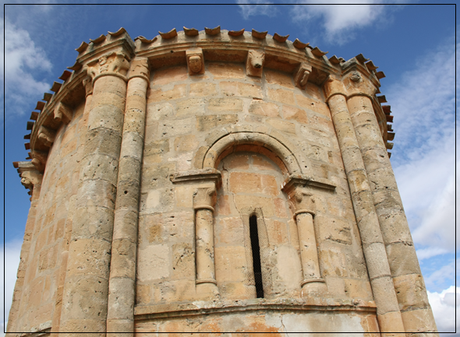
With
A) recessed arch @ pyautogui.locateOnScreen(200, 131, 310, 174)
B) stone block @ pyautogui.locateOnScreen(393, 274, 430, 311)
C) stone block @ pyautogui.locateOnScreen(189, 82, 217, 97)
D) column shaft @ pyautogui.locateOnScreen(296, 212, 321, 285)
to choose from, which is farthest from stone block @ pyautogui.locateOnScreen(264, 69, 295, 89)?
stone block @ pyautogui.locateOnScreen(393, 274, 430, 311)

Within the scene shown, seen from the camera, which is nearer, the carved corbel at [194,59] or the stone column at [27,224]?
the carved corbel at [194,59]

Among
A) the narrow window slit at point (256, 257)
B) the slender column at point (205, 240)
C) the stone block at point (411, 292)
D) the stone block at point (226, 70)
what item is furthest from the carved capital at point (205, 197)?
the stone block at point (411, 292)

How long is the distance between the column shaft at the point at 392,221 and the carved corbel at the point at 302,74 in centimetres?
98

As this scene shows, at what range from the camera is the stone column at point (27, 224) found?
7.57 m

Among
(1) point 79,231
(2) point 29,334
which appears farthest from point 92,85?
(2) point 29,334

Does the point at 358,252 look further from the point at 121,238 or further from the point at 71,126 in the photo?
the point at 71,126

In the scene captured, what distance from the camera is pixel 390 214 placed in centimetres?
623

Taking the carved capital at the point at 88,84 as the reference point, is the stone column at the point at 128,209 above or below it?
below

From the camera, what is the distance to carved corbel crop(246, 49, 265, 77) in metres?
7.27

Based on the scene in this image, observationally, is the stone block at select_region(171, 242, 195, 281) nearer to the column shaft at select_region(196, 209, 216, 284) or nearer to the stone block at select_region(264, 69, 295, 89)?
the column shaft at select_region(196, 209, 216, 284)

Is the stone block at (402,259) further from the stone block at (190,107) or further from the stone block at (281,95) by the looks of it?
the stone block at (190,107)

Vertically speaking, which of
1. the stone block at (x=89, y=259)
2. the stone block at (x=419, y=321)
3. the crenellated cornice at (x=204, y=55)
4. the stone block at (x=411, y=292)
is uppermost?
the crenellated cornice at (x=204, y=55)

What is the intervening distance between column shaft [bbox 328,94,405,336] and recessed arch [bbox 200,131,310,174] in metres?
0.92

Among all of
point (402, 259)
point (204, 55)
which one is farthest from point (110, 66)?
point (402, 259)
